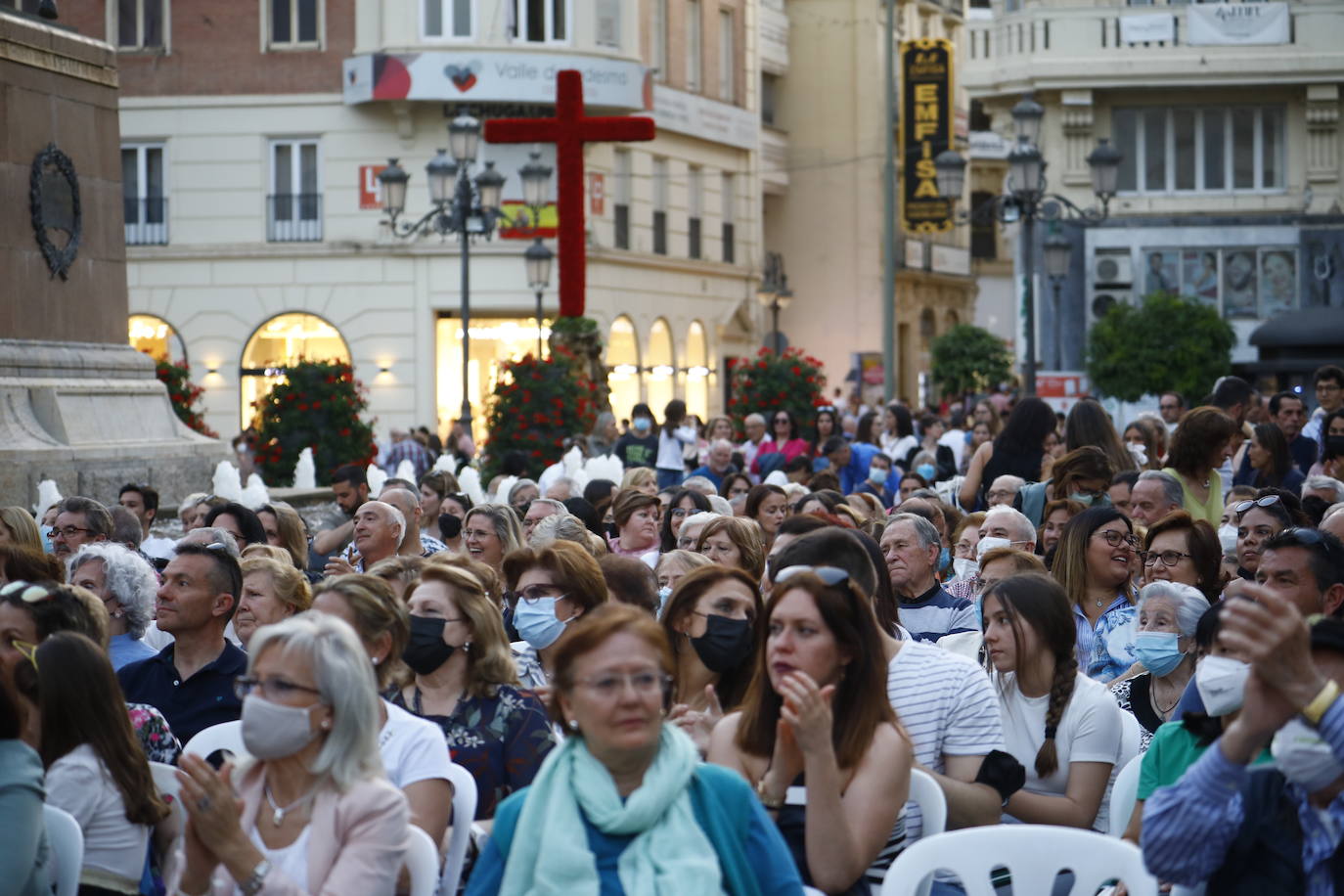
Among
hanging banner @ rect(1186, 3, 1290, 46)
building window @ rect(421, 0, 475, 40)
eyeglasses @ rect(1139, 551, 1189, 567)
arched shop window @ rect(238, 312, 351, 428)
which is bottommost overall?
eyeglasses @ rect(1139, 551, 1189, 567)

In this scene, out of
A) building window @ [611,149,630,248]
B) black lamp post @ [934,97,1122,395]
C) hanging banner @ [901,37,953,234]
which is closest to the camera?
black lamp post @ [934,97,1122,395]

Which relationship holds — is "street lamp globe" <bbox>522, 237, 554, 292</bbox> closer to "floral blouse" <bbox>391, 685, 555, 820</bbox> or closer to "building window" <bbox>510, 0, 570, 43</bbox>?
"building window" <bbox>510, 0, 570, 43</bbox>

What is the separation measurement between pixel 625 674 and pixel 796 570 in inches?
45.5

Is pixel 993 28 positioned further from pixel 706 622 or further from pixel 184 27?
pixel 706 622

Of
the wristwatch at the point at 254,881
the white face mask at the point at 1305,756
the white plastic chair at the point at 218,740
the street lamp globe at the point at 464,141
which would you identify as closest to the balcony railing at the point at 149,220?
the street lamp globe at the point at 464,141

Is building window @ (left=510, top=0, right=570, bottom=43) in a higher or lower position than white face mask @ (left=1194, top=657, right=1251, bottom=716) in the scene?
higher

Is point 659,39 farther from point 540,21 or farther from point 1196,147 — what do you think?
point 1196,147

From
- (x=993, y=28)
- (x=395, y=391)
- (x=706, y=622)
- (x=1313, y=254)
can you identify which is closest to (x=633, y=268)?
(x=395, y=391)

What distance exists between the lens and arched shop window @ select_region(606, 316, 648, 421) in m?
44.1

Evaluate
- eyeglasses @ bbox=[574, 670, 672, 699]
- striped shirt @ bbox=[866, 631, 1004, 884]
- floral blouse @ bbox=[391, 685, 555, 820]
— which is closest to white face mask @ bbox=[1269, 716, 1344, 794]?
eyeglasses @ bbox=[574, 670, 672, 699]

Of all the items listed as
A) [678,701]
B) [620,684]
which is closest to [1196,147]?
[678,701]

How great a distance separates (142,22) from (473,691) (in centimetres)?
3748

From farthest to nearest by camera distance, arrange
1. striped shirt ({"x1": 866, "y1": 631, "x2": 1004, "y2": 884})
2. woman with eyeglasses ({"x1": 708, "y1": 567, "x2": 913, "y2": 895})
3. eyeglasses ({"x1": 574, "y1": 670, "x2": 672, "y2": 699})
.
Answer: striped shirt ({"x1": 866, "y1": 631, "x2": 1004, "y2": 884})
woman with eyeglasses ({"x1": 708, "y1": 567, "x2": 913, "y2": 895})
eyeglasses ({"x1": 574, "y1": 670, "x2": 672, "y2": 699})

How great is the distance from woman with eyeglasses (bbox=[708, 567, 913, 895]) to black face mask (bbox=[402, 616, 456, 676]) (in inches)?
53.2
